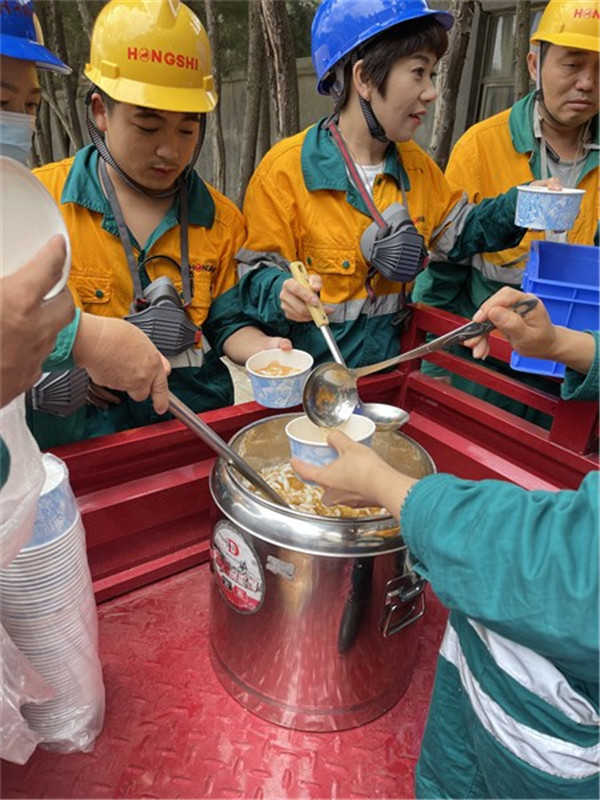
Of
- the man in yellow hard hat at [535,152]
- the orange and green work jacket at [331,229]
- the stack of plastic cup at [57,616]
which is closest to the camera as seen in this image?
the stack of plastic cup at [57,616]

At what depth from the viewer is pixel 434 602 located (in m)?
1.65

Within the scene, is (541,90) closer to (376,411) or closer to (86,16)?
(376,411)

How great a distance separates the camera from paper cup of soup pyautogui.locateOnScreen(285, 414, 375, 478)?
1168mm

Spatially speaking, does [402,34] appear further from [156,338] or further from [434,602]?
[434,602]

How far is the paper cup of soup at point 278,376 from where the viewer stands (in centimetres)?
152

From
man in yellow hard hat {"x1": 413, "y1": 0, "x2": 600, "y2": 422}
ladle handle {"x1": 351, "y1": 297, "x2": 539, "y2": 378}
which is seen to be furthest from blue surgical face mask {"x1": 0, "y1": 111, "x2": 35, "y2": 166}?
man in yellow hard hat {"x1": 413, "y1": 0, "x2": 600, "y2": 422}

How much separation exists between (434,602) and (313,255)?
1127 millimetres

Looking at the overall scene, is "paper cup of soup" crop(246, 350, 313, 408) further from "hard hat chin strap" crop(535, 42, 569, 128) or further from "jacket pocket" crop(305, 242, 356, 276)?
"hard hat chin strap" crop(535, 42, 569, 128)

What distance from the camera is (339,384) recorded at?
148 cm

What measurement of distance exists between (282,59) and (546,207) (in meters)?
3.70

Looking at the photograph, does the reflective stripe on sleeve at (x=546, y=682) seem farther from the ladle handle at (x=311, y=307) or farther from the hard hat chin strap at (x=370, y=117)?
the hard hat chin strap at (x=370, y=117)

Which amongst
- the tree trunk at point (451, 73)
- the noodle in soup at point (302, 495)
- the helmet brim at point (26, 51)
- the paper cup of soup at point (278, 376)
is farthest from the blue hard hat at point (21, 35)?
the tree trunk at point (451, 73)

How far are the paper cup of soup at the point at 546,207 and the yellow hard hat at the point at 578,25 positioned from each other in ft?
1.70

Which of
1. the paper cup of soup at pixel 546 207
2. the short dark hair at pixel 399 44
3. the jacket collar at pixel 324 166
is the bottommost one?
the paper cup of soup at pixel 546 207
